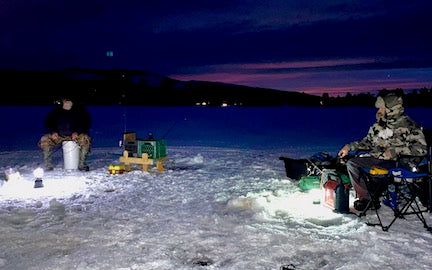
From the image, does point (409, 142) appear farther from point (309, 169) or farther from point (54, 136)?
point (54, 136)

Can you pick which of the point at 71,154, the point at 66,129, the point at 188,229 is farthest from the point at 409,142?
the point at 66,129

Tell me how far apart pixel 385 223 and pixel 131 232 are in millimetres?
2979

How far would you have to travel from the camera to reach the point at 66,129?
8.81 meters

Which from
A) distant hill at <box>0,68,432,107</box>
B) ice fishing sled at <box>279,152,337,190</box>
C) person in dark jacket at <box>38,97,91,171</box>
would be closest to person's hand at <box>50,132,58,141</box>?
person in dark jacket at <box>38,97,91,171</box>

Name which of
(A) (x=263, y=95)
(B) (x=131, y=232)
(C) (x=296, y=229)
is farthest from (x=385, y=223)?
(A) (x=263, y=95)

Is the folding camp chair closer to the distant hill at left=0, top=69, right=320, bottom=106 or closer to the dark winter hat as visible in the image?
the dark winter hat

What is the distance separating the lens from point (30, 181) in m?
7.54

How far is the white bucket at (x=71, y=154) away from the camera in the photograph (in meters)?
8.48

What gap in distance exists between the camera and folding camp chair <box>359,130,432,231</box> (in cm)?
466

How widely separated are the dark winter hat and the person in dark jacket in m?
5.78

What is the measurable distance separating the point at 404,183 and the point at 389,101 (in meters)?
1.21

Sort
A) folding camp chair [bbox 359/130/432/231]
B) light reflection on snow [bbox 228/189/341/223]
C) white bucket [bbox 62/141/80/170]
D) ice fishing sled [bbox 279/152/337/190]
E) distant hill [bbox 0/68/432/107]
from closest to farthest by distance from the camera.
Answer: folding camp chair [bbox 359/130/432/231]
light reflection on snow [bbox 228/189/341/223]
ice fishing sled [bbox 279/152/337/190]
white bucket [bbox 62/141/80/170]
distant hill [bbox 0/68/432/107]

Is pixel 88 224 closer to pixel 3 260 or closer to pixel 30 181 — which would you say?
pixel 3 260

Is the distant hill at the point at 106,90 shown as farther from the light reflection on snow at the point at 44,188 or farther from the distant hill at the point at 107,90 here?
the light reflection on snow at the point at 44,188
